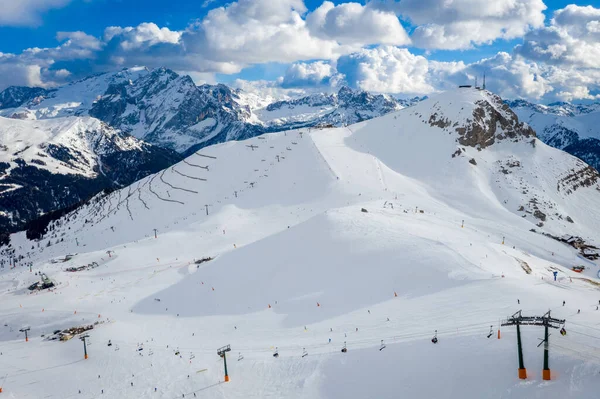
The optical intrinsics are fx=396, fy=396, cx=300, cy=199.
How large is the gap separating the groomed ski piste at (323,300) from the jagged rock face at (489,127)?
28395 millimetres

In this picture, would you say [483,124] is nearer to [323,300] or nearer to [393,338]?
[323,300]

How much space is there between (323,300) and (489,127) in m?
130

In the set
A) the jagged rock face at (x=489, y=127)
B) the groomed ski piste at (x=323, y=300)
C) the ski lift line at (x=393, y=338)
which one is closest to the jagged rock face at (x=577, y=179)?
the groomed ski piste at (x=323, y=300)

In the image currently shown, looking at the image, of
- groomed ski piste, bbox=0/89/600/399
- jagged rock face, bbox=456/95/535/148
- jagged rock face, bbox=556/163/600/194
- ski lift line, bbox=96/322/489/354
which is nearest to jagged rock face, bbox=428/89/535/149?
jagged rock face, bbox=456/95/535/148

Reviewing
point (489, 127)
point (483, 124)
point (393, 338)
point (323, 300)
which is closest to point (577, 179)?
point (489, 127)

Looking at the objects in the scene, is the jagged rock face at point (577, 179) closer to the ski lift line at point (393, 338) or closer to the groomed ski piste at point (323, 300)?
the groomed ski piste at point (323, 300)

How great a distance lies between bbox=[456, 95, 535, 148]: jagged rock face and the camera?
146 metres

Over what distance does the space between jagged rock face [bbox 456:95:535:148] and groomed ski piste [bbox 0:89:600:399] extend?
2840cm

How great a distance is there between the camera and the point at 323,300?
47.4 m

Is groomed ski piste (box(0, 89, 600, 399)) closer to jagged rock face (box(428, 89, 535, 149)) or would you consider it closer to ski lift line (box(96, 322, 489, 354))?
ski lift line (box(96, 322, 489, 354))

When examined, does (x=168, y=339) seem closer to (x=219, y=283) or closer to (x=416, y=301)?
(x=219, y=283)

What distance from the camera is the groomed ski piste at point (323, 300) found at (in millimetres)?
28422

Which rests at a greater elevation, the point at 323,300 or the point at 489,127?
the point at 489,127

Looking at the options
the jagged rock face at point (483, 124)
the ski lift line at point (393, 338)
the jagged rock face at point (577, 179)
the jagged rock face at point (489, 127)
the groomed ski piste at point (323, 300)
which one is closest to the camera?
the groomed ski piste at point (323, 300)
